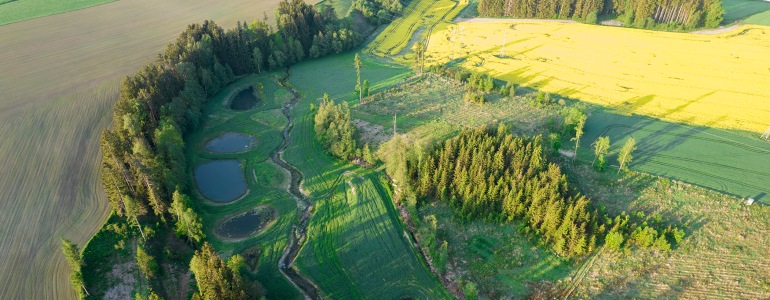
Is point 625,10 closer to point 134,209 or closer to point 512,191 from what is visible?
point 512,191

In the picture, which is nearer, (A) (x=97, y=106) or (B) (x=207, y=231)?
(B) (x=207, y=231)

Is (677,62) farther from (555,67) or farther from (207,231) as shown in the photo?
(207,231)

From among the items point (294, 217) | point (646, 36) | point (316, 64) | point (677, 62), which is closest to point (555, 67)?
point (677, 62)

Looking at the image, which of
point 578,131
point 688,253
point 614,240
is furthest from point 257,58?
point 688,253

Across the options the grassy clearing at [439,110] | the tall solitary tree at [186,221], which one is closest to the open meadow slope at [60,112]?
the tall solitary tree at [186,221]

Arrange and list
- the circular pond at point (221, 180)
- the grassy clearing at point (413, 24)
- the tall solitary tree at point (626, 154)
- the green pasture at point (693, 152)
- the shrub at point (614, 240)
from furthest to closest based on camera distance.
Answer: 1. the grassy clearing at point (413, 24)
2. the circular pond at point (221, 180)
3. the green pasture at point (693, 152)
4. the tall solitary tree at point (626, 154)
5. the shrub at point (614, 240)

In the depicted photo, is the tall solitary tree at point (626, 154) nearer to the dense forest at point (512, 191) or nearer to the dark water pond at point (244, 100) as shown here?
the dense forest at point (512, 191)

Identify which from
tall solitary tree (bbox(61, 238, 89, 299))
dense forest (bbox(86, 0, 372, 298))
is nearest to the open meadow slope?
tall solitary tree (bbox(61, 238, 89, 299))
